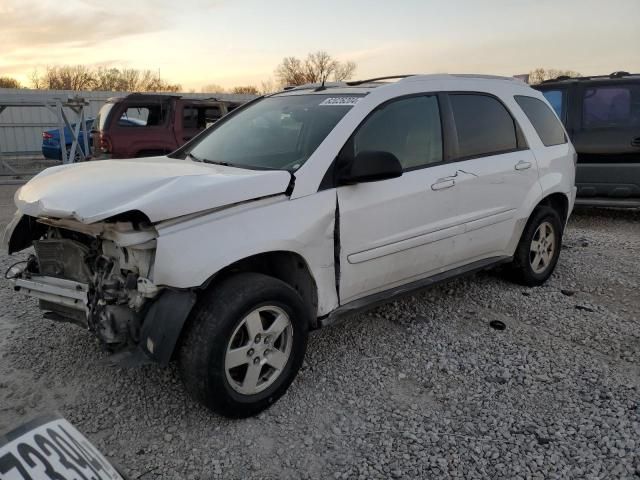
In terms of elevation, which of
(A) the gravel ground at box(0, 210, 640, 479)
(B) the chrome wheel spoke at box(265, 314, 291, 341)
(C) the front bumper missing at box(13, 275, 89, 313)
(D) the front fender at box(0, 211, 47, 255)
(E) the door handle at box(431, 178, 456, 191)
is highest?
(E) the door handle at box(431, 178, 456, 191)

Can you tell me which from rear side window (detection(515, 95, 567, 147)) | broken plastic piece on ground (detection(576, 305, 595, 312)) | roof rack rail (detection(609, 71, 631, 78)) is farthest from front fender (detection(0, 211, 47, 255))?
roof rack rail (detection(609, 71, 631, 78))

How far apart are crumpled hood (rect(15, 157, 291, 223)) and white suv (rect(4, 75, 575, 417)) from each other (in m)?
0.01

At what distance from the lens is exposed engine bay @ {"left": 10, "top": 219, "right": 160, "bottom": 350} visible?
8.62 feet

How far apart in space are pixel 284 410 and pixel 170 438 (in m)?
0.63

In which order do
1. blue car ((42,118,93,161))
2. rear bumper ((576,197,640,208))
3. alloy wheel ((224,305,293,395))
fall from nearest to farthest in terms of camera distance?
alloy wheel ((224,305,293,395)) → rear bumper ((576,197,640,208)) → blue car ((42,118,93,161))

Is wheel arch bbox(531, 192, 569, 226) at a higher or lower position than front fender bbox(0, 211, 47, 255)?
lower

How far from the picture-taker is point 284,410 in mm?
2943

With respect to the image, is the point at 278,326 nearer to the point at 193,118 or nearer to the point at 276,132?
the point at 276,132

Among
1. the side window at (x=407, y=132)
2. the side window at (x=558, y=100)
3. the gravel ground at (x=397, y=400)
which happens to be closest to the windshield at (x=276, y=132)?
the side window at (x=407, y=132)

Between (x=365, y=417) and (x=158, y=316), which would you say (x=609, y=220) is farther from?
(x=158, y=316)

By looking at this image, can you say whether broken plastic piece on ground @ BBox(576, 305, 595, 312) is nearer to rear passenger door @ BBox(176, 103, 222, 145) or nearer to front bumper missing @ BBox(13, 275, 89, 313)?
front bumper missing @ BBox(13, 275, 89, 313)

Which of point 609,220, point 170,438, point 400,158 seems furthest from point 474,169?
point 609,220

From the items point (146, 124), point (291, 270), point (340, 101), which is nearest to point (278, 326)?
point (291, 270)

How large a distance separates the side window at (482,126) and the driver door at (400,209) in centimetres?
25
